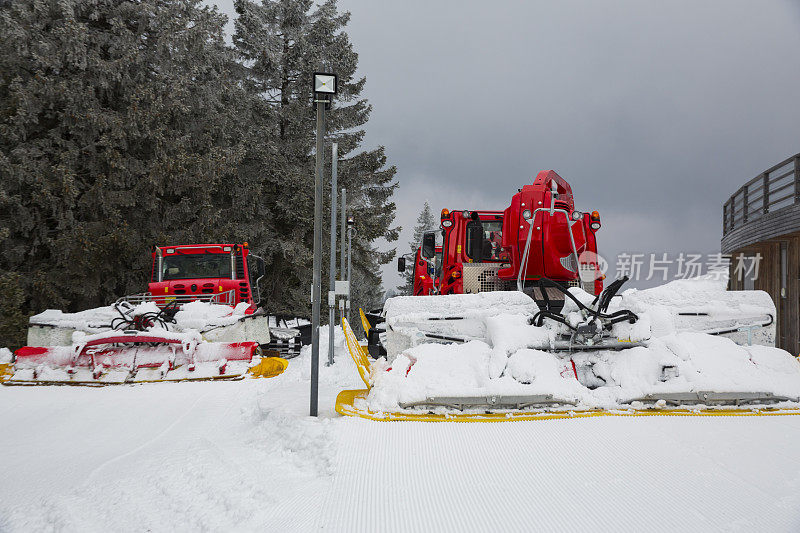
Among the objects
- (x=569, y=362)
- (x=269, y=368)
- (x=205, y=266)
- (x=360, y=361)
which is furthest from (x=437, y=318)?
(x=205, y=266)

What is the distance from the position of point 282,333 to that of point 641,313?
8130 mm

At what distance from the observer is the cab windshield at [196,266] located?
11.8 m

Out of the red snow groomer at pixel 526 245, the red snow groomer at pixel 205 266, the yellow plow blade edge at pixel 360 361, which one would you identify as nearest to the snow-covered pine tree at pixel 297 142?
the red snow groomer at pixel 205 266

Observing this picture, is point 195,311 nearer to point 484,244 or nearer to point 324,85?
point 324,85

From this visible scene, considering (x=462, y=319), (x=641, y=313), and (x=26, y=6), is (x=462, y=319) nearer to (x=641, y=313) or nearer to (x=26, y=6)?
(x=641, y=313)

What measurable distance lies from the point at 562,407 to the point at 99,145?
17.4 meters

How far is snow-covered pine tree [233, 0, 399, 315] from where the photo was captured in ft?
73.7

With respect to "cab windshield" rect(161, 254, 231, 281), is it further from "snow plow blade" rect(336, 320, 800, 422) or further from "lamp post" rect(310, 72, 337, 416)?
"snow plow blade" rect(336, 320, 800, 422)

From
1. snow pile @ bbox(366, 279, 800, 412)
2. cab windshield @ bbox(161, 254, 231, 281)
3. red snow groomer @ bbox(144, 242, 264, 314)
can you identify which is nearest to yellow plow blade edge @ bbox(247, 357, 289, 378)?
snow pile @ bbox(366, 279, 800, 412)

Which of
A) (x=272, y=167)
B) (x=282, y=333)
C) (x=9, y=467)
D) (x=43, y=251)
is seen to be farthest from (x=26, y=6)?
(x=9, y=467)

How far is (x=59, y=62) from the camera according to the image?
16.1 m

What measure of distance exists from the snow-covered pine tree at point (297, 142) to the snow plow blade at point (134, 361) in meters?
13.7

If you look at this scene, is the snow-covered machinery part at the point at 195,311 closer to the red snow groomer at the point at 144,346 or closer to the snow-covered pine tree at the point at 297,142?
the red snow groomer at the point at 144,346

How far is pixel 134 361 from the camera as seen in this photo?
7.61 metres
